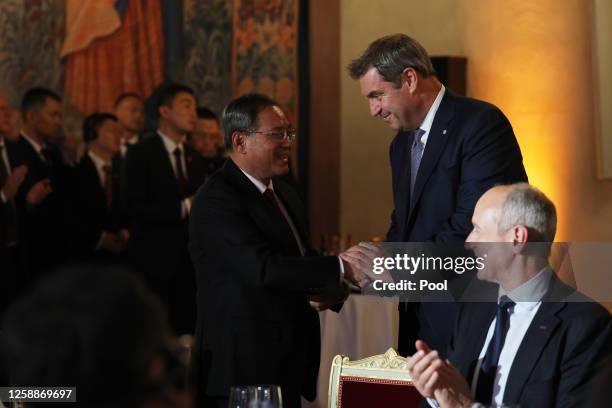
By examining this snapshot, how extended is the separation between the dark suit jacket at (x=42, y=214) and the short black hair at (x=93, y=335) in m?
6.47

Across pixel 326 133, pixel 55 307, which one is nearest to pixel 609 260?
pixel 55 307

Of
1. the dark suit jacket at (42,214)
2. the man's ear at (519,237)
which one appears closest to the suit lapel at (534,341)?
the man's ear at (519,237)

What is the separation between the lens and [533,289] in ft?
7.92

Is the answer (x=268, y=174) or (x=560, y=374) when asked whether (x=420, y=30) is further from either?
(x=560, y=374)

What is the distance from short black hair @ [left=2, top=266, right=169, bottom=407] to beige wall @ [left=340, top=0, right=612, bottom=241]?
5.75m

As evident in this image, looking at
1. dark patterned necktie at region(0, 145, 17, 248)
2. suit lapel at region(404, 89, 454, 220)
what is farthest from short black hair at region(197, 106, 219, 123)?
suit lapel at region(404, 89, 454, 220)

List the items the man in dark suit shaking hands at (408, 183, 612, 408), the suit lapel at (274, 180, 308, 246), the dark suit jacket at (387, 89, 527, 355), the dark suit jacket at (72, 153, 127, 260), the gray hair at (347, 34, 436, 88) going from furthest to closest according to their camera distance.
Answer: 1. the dark suit jacket at (72, 153, 127, 260)
2. the suit lapel at (274, 180, 308, 246)
3. the gray hair at (347, 34, 436, 88)
4. the dark suit jacket at (387, 89, 527, 355)
5. the man in dark suit shaking hands at (408, 183, 612, 408)

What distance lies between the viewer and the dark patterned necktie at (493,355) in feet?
7.97

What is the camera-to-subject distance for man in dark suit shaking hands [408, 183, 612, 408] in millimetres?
2270

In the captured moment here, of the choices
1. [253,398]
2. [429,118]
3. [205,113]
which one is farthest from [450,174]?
[205,113]

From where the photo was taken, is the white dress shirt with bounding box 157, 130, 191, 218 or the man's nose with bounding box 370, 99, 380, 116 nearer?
the man's nose with bounding box 370, 99, 380, 116

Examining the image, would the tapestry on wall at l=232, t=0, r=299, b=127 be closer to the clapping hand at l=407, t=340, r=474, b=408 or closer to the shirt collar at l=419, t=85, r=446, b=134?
the shirt collar at l=419, t=85, r=446, b=134

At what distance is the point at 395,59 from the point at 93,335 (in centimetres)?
266

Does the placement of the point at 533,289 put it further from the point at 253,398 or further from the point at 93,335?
the point at 93,335
